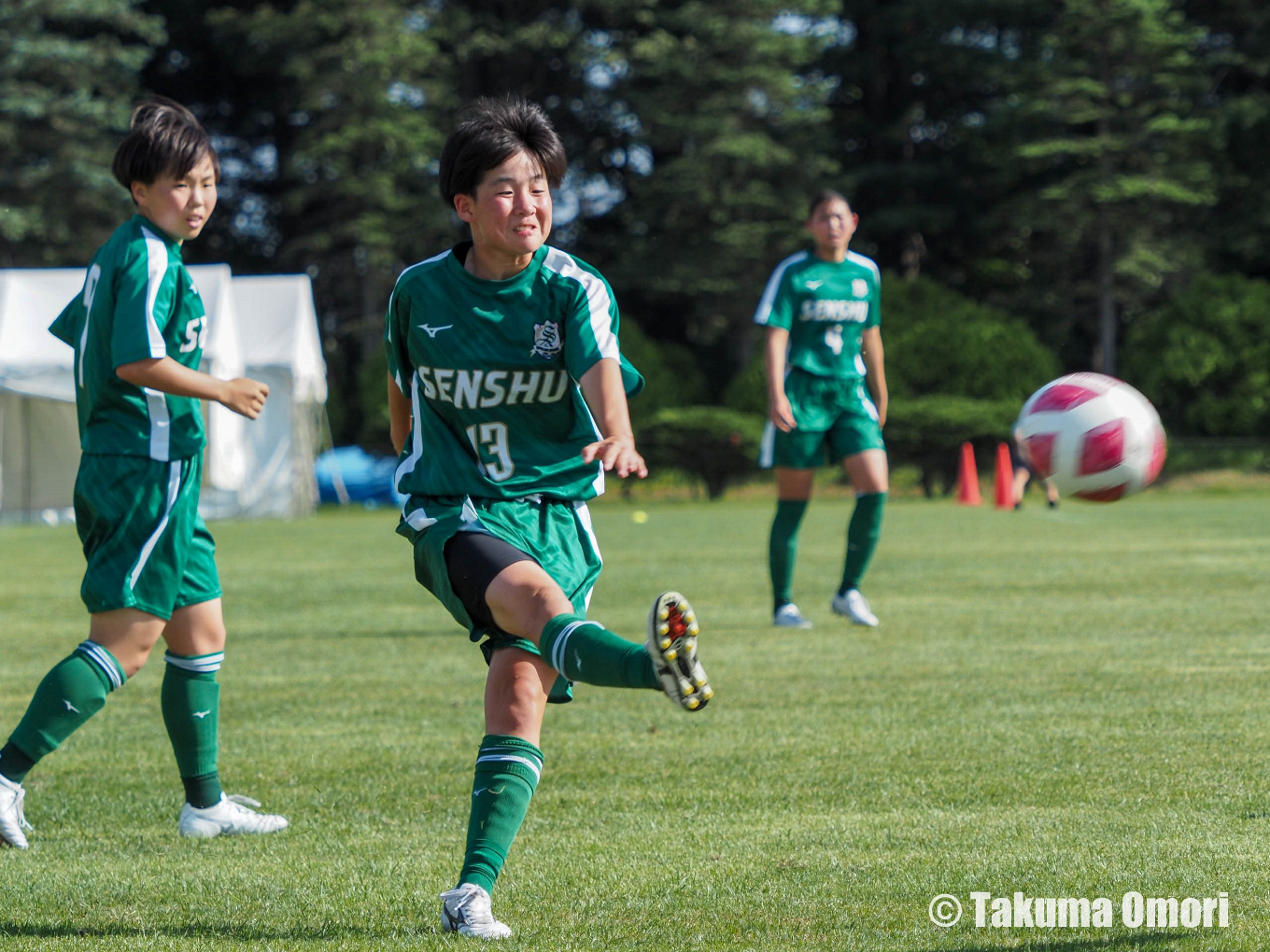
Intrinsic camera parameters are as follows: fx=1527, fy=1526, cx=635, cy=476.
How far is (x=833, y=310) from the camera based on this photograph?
8445 mm

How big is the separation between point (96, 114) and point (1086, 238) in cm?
2469

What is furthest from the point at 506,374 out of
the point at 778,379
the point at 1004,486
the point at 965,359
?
the point at 965,359

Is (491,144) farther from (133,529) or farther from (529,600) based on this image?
(133,529)

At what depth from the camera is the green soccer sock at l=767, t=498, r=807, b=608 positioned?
852 cm

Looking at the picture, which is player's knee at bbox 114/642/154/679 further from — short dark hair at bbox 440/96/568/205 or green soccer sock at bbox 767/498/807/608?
green soccer sock at bbox 767/498/807/608

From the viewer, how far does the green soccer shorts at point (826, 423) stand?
838cm

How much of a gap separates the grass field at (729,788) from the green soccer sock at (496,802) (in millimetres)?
153

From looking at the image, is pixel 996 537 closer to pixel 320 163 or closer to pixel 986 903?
pixel 986 903

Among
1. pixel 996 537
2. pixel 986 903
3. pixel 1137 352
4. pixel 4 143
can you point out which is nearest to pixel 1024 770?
pixel 986 903

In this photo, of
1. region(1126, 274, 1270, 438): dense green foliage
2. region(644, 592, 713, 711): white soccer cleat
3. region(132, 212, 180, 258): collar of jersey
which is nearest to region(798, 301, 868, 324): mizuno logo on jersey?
region(132, 212, 180, 258): collar of jersey

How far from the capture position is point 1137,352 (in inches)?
1396

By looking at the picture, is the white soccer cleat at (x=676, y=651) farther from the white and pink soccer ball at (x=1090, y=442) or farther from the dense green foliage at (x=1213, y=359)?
the dense green foliage at (x=1213, y=359)

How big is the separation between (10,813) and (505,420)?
1.74 meters

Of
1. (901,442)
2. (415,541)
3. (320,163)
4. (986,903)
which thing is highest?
(320,163)
